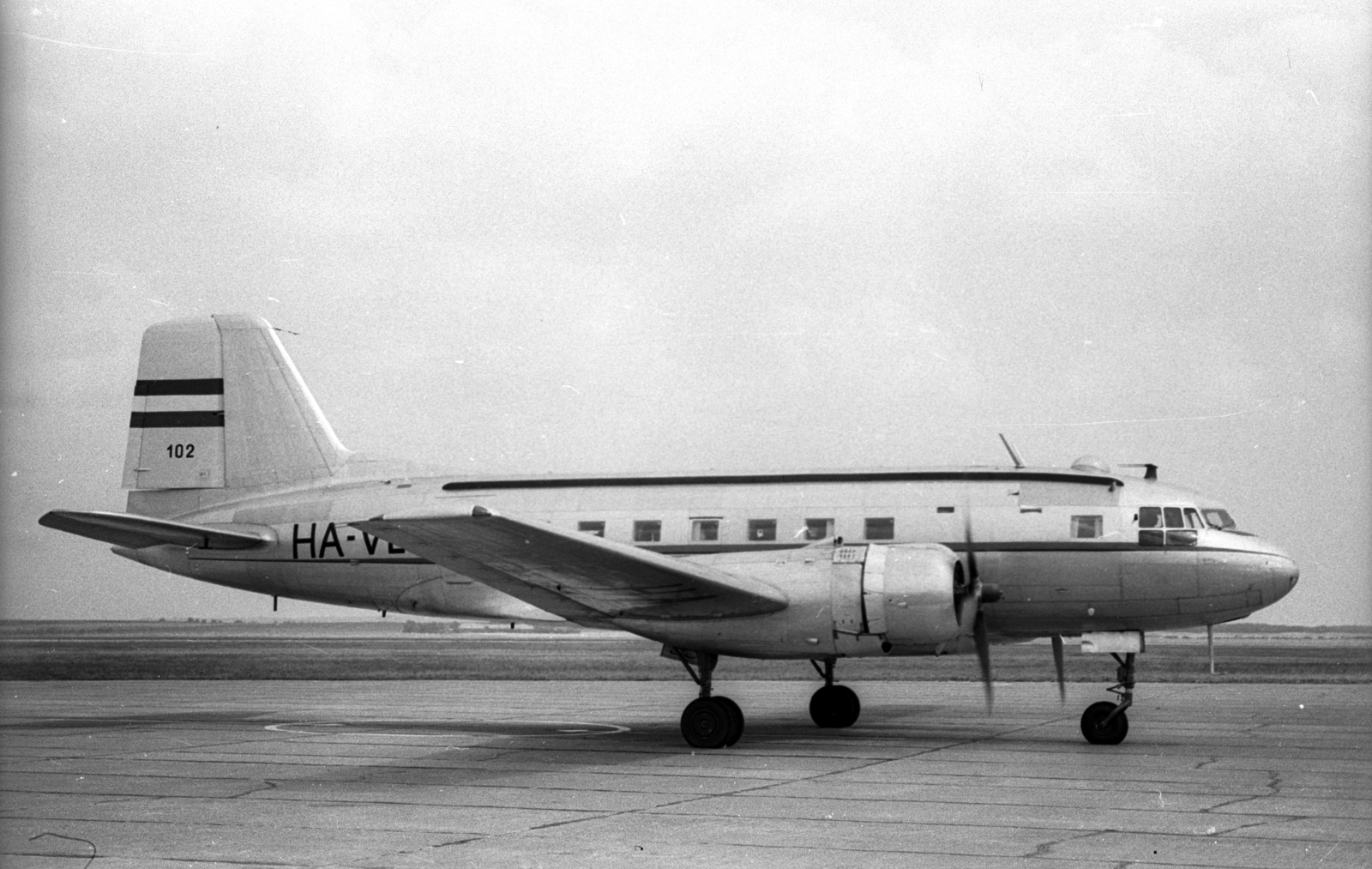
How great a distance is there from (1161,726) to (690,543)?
7.30 meters

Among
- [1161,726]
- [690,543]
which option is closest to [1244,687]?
[1161,726]

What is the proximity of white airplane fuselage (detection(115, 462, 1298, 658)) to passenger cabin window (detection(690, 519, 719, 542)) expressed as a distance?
0.06ft

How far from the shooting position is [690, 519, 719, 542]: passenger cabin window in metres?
19.0

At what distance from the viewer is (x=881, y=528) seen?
18.4 meters

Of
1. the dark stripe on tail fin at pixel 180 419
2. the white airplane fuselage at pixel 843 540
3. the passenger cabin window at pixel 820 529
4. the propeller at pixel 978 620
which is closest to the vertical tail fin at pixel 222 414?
the dark stripe on tail fin at pixel 180 419

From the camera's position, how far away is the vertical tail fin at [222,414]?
22266mm

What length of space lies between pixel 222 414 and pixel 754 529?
31.7 ft

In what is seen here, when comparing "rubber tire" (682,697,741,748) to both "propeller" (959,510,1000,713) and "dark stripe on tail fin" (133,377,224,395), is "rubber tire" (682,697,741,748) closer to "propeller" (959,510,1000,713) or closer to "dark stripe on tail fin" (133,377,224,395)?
"propeller" (959,510,1000,713)

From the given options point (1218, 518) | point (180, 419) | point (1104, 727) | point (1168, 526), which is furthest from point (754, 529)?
point (180, 419)

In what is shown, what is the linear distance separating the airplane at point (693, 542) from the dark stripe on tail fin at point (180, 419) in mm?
32

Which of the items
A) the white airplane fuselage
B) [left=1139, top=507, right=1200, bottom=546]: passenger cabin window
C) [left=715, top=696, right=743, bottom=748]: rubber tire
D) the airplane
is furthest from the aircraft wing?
[left=1139, top=507, right=1200, bottom=546]: passenger cabin window

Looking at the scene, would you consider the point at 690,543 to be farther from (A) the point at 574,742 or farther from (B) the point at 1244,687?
(B) the point at 1244,687

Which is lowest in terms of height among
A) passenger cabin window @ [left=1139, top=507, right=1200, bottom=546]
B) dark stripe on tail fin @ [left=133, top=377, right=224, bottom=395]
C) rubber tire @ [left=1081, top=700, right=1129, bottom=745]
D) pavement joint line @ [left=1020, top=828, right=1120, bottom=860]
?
pavement joint line @ [left=1020, top=828, right=1120, bottom=860]

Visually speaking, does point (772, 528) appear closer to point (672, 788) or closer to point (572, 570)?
point (572, 570)
